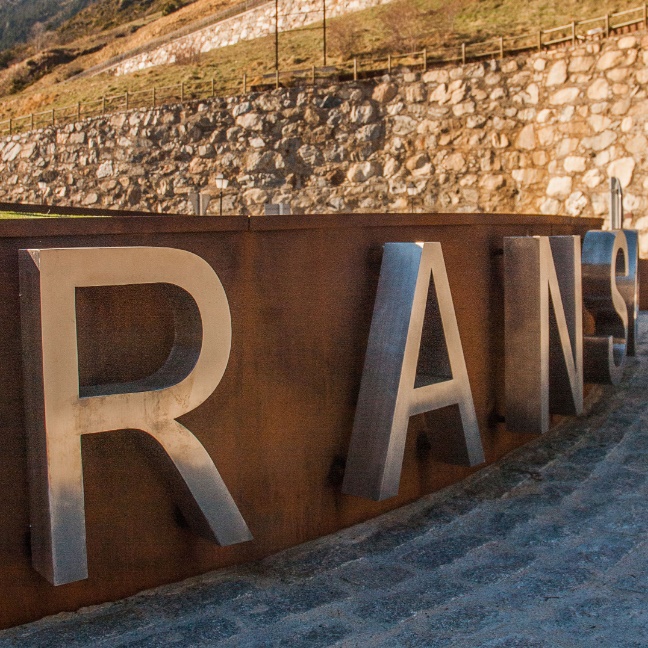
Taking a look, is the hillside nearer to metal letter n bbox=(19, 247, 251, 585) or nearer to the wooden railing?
the wooden railing

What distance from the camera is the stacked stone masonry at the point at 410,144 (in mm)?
15664

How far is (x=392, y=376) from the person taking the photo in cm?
346

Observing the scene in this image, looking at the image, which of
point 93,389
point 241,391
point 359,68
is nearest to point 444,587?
point 241,391

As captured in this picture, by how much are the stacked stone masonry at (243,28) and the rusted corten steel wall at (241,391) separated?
27.0m

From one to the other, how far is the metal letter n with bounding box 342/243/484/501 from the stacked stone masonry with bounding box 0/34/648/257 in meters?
12.2

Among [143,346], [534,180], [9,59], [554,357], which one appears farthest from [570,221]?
[9,59]

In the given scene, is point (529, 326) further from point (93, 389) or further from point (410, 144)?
point (410, 144)

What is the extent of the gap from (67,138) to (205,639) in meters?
21.6

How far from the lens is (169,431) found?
2.80 m

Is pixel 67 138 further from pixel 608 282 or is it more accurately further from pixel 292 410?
pixel 292 410

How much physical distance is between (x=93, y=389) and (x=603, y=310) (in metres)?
4.25

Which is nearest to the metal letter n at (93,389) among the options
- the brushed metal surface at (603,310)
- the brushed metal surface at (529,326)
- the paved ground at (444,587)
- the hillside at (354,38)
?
the paved ground at (444,587)

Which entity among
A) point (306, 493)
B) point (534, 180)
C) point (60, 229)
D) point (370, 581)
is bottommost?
point (370, 581)

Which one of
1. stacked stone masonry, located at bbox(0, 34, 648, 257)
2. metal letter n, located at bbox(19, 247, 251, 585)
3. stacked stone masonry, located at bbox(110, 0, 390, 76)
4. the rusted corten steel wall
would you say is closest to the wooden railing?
stacked stone masonry, located at bbox(0, 34, 648, 257)
